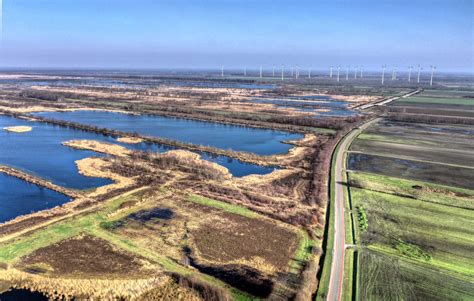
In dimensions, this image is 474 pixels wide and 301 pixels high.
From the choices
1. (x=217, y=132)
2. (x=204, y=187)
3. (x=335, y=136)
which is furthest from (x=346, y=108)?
(x=204, y=187)

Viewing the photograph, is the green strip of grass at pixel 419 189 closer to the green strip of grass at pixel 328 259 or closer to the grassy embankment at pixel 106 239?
the green strip of grass at pixel 328 259

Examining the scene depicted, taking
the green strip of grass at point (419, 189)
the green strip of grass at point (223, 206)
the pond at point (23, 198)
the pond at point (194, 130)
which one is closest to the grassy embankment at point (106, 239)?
the green strip of grass at point (223, 206)

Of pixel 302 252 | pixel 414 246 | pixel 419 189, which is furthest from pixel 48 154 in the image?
pixel 419 189

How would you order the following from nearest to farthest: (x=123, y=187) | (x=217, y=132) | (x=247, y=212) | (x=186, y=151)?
(x=247, y=212) < (x=123, y=187) < (x=186, y=151) < (x=217, y=132)

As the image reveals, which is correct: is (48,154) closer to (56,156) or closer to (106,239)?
(56,156)

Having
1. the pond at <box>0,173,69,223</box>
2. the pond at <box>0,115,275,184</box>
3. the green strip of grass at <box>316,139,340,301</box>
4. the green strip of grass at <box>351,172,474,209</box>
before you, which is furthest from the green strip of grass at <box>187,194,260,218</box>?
the green strip of grass at <box>351,172,474,209</box>

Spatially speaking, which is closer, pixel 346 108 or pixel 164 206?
pixel 164 206

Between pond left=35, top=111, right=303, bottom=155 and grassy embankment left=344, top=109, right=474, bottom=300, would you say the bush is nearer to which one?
grassy embankment left=344, top=109, right=474, bottom=300

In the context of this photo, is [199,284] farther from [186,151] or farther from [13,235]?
[186,151]
